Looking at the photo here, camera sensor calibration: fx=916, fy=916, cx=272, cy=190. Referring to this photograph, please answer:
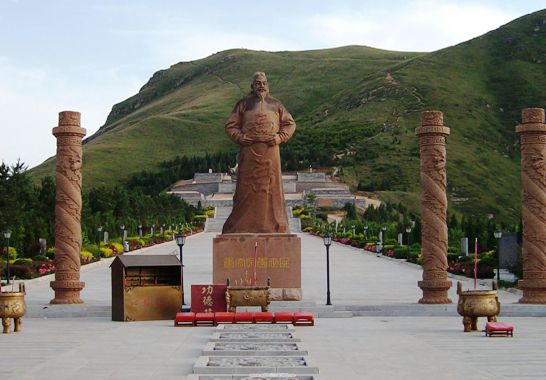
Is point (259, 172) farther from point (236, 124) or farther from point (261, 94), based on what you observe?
point (261, 94)

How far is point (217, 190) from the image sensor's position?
101125 millimetres

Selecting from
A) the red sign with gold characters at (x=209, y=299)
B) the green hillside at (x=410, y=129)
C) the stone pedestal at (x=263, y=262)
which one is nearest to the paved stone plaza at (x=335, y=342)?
the red sign with gold characters at (x=209, y=299)

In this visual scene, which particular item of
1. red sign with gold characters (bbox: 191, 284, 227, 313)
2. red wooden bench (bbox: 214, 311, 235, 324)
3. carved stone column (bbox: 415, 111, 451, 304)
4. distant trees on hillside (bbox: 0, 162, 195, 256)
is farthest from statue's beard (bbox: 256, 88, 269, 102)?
distant trees on hillside (bbox: 0, 162, 195, 256)

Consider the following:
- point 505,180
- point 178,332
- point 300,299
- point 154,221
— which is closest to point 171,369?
point 178,332

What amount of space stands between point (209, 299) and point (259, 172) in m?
3.94

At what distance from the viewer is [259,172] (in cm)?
2061

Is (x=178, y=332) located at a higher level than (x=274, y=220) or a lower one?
lower

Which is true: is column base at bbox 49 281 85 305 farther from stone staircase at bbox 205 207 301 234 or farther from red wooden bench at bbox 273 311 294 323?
stone staircase at bbox 205 207 301 234

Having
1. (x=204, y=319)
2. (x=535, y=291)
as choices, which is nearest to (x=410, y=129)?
(x=535, y=291)

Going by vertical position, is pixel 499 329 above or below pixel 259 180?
below

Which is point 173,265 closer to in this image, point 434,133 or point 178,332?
point 178,332

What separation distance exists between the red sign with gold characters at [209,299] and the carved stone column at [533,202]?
671 cm

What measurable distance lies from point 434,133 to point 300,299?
15.4ft

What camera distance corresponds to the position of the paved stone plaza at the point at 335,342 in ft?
36.8
